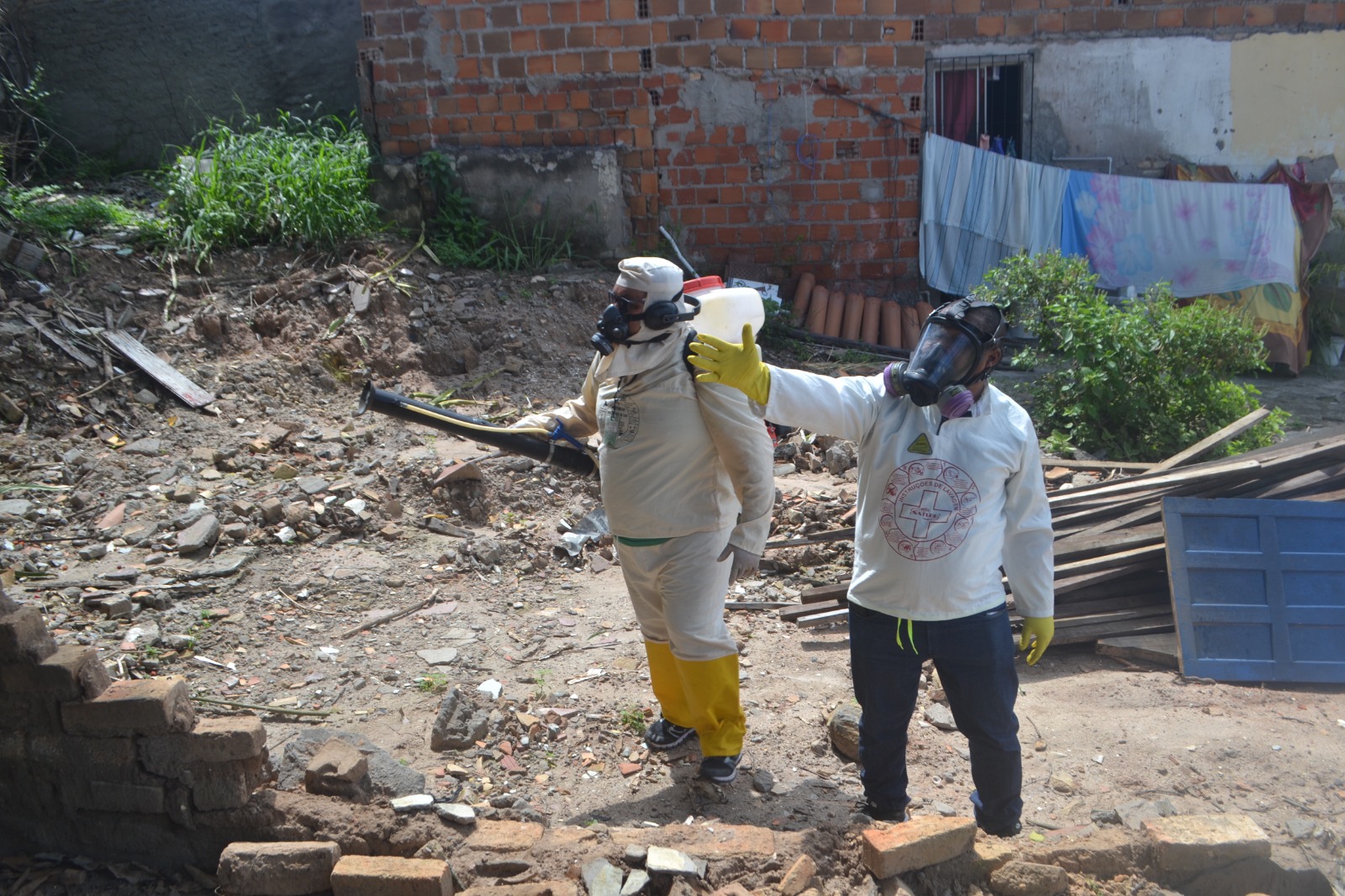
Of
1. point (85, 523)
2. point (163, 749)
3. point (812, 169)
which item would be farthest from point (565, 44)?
Answer: point (163, 749)

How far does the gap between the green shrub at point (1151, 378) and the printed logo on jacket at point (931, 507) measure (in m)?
4.49

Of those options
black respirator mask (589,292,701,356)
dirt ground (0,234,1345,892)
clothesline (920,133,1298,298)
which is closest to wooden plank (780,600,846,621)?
dirt ground (0,234,1345,892)

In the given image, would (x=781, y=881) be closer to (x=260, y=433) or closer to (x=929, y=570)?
(x=929, y=570)

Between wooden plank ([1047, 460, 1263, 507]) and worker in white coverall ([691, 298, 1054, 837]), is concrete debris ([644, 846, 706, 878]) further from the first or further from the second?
wooden plank ([1047, 460, 1263, 507])

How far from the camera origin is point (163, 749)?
10.1 feet

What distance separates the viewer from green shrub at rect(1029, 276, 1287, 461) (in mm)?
6828

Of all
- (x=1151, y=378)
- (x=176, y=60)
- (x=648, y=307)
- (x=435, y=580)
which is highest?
(x=176, y=60)

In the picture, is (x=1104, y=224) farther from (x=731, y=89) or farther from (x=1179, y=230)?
(x=731, y=89)

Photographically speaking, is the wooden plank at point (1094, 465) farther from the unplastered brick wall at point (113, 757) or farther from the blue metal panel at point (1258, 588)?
the unplastered brick wall at point (113, 757)

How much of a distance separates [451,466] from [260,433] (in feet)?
4.75

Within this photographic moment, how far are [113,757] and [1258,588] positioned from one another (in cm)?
474

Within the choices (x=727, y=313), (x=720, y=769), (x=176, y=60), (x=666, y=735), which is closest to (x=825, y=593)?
(x=666, y=735)

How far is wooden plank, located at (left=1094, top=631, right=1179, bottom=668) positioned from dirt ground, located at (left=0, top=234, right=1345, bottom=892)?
0.06 m

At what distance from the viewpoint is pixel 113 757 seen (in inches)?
123
